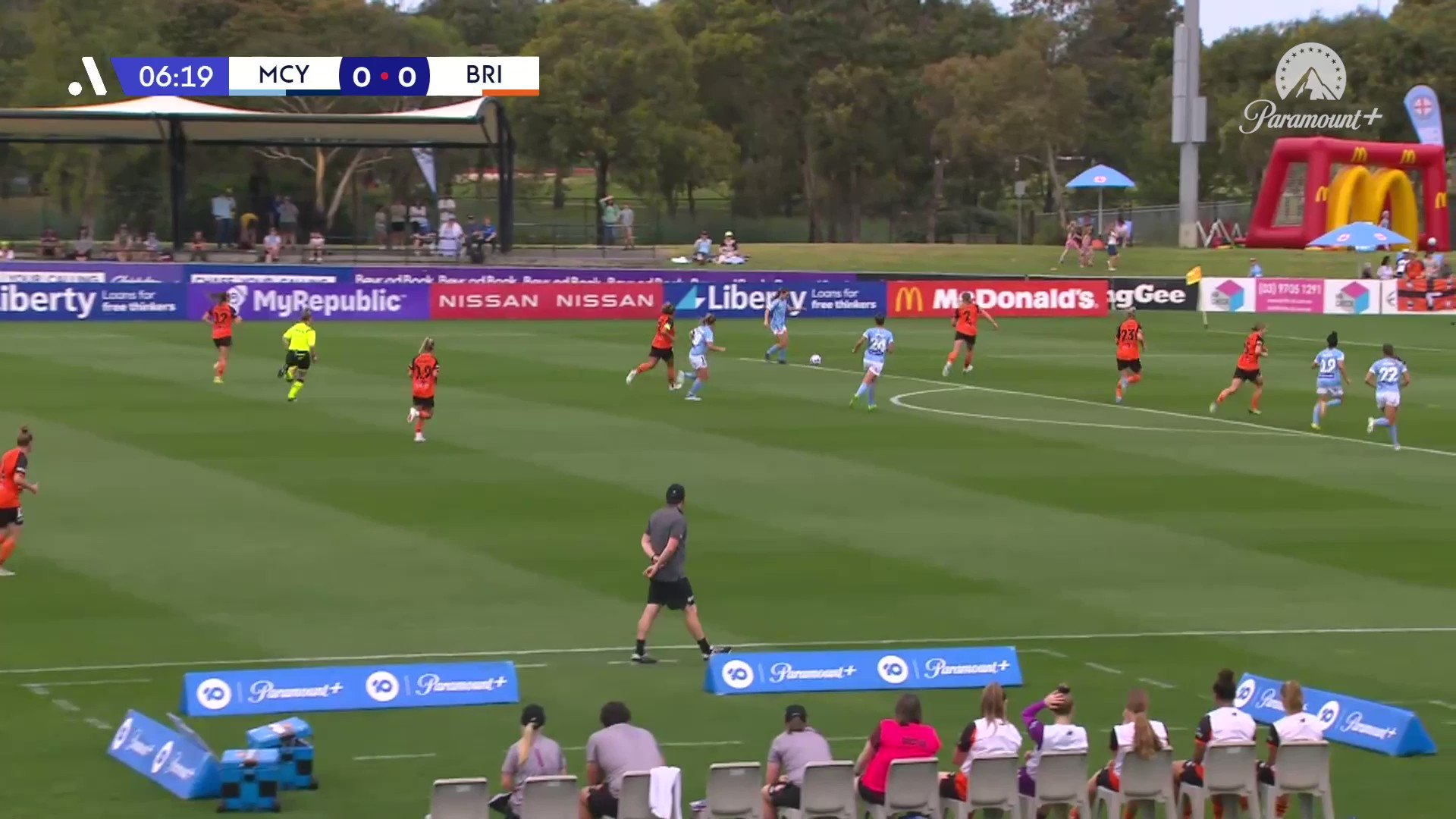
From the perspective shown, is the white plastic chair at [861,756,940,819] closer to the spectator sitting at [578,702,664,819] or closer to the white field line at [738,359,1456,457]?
the spectator sitting at [578,702,664,819]

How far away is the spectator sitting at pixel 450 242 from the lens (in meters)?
72.1

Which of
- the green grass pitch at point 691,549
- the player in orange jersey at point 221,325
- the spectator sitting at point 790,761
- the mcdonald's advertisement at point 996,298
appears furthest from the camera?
the mcdonald's advertisement at point 996,298

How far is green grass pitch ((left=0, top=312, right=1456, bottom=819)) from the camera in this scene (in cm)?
1823

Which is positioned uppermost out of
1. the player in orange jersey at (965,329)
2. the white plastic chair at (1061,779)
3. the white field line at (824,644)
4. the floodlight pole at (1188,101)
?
the floodlight pole at (1188,101)

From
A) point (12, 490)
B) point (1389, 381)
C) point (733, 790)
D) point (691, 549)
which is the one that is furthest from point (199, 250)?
point (733, 790)

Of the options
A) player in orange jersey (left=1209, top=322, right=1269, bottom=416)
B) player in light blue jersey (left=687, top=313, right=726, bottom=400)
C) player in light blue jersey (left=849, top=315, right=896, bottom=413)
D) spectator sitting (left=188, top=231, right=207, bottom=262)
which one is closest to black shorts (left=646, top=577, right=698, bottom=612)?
player in light blue jersey (left=849, top=315, right=896, bottom=413)

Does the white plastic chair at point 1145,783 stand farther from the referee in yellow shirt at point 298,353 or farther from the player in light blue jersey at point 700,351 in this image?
the referee in yellow shirt at point 298,353

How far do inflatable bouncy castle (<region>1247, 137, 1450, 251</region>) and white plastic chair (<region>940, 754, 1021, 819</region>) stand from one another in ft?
231

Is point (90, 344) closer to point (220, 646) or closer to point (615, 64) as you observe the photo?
point (220, 646)

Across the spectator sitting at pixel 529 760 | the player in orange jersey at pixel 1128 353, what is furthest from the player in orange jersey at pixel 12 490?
the player in orange jersey at pixel 1128 353

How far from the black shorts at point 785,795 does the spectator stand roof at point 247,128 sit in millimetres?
55259

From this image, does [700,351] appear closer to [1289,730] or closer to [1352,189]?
[1289,730]

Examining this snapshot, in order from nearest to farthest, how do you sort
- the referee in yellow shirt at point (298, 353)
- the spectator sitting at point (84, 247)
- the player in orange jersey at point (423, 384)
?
the player in orange jersey at point (423, 384), the referee in yellow shirt at point (298, 353), the spectator sitting at point (84, 247)

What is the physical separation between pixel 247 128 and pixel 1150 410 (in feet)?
130
